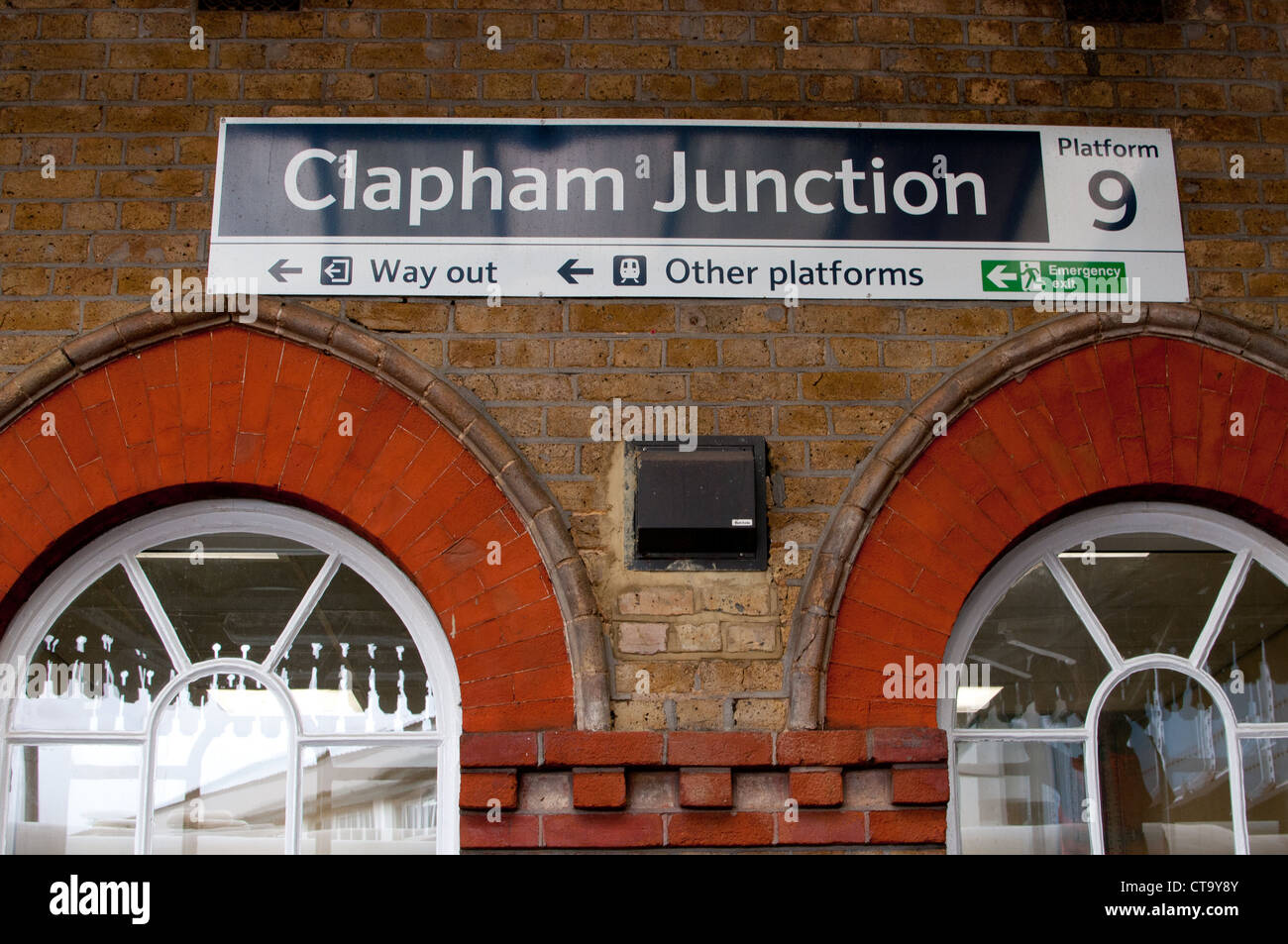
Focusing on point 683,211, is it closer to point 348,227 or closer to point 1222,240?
point 348,227

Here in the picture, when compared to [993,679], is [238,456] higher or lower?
higher

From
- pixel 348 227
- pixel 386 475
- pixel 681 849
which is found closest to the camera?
pixel 681 849

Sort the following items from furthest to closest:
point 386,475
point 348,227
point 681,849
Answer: point 348,227 → point 386,475 → point 681,849

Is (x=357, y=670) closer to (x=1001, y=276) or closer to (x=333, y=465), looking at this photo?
(x=333, y=465)

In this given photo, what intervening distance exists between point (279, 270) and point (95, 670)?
5.31 feet

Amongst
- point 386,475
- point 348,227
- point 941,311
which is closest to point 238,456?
point 386,475

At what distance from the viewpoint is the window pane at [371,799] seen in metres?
4.54

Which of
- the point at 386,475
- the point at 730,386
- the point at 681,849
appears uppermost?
the point at 730,386

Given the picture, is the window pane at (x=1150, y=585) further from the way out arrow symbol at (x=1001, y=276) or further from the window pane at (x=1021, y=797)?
the way out arrow symbol at (x=1001, y=276)

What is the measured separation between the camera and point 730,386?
4.82 m

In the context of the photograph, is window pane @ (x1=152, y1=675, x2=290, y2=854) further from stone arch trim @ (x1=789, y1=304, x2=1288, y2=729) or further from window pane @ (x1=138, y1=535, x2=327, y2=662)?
stone arch trim @ (x1=789, y1=304, x2=1288, y2=729)

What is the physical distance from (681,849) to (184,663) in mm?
1921

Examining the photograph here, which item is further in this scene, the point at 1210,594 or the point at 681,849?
the point at 1210,594

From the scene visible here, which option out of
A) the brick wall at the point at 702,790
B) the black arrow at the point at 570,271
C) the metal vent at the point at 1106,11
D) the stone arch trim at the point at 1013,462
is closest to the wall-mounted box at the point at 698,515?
the stone arch trim at the point at 1013,462
